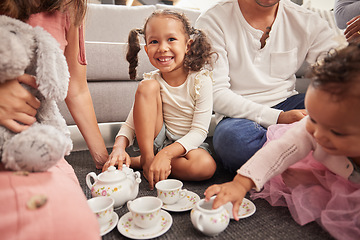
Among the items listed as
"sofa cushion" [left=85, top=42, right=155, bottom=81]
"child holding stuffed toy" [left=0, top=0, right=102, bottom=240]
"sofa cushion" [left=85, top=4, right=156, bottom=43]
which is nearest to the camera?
"child holding stuffed toy" [left=0, top=0, right=102, bottom=240]

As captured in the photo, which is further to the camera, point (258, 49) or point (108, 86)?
point (108, 86)

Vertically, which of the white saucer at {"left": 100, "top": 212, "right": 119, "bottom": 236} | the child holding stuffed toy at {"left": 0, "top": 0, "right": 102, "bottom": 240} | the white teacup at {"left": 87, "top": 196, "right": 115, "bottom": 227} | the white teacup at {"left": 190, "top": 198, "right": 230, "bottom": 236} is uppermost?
the child holding stuffed toy at {"left": 0, "top": 0, "right": 102, "bottom": 240}

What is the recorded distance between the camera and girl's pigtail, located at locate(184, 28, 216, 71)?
1.04 metres

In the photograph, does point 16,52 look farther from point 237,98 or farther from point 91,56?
point 91,56

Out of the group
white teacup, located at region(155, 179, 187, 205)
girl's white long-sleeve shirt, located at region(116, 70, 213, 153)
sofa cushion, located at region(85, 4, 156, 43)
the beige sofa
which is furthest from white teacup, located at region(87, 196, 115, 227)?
sofa cushion, located at region(85, 4, 156, 43)

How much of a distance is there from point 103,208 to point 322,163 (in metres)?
0.55

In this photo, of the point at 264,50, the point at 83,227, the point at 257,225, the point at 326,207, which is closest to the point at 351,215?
the point at 326,207

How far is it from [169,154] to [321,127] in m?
0.49

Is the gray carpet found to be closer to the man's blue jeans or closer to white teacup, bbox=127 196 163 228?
white teacup, bbox=127 196 163 228

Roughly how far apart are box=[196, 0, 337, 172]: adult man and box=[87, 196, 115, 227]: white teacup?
1.66 ft

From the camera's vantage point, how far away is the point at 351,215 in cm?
58

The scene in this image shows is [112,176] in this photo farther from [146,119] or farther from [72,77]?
[72,77]

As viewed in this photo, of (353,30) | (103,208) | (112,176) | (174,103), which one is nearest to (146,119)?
(174,103)

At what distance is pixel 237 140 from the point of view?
0.93m
